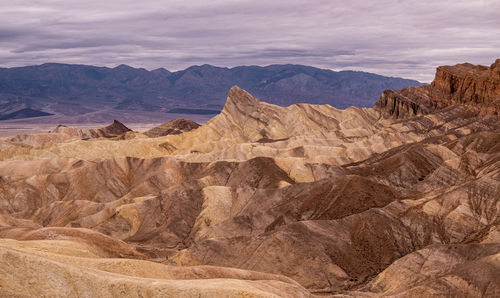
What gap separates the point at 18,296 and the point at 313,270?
110 feet

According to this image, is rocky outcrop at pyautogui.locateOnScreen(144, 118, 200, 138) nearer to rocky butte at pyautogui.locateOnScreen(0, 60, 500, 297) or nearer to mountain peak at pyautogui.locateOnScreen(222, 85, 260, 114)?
mountain peak at pyautogui.locateOnScreen(222, 85, 260, 114)

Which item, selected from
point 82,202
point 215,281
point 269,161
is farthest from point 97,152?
point 215,281

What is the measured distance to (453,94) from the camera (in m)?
144

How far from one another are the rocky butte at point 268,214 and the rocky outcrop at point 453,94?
0.61m

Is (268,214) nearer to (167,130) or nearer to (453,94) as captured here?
(453,94)

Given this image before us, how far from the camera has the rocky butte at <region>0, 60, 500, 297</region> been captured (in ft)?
124

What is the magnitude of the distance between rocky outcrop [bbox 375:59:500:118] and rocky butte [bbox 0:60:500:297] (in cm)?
61

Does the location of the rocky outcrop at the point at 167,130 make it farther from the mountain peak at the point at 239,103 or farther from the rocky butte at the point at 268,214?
the rocky butte at the point at 268,214

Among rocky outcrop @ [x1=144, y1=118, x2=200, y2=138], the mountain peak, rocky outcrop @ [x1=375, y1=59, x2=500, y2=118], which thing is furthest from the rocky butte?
rocky outcrop @ [x1=144, y1=118, x2=200, y2=138]

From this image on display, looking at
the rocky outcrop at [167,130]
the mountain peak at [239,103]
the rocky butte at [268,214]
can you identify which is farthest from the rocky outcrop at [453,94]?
the rocky outcrop at [167,130]

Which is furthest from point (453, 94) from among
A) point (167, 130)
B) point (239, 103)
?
point (167, 130)

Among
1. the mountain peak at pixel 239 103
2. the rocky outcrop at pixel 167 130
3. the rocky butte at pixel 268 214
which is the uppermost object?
the mountain peak at pixel 239 103

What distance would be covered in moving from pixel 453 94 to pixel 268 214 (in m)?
93.7

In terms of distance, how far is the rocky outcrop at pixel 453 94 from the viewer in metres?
128
